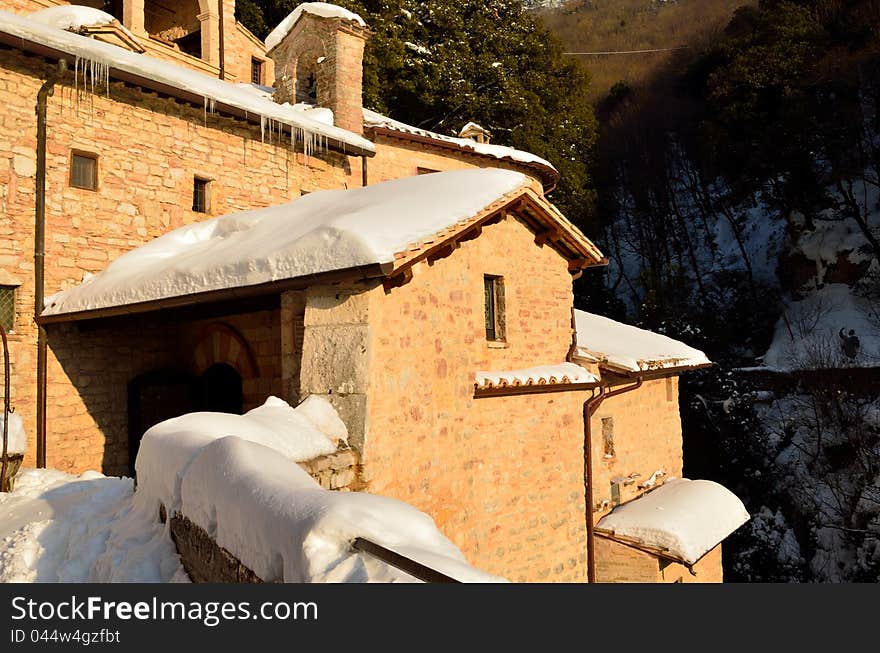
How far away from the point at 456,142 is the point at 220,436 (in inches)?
465

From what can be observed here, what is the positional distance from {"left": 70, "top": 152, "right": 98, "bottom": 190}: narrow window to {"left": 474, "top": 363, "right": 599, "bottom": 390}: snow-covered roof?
6.34 meters

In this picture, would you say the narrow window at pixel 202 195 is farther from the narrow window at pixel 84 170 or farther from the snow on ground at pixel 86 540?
the snow on ground at pixel 86 540

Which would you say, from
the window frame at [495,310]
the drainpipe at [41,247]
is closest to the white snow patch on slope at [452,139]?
the drainpipe at [41,247]

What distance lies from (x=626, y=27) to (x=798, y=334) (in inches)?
1101

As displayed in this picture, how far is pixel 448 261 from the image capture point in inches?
242

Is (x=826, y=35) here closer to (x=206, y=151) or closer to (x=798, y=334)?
(x=798, y=334)

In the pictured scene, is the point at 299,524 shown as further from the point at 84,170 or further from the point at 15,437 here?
the point at 84,170

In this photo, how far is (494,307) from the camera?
7.39 m

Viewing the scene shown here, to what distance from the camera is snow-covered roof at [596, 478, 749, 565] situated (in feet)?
27.1

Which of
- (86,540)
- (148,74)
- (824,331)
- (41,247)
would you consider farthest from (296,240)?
(824,331)

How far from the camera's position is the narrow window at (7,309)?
8.16 metres

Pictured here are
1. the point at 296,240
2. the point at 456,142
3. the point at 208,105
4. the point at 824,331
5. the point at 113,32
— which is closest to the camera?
the point at 296,240

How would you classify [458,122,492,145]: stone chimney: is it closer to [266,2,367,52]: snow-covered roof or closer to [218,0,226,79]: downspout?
[266,2,367,52]: snow-covered roof

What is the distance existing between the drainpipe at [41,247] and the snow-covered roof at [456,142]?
20.7 feet
